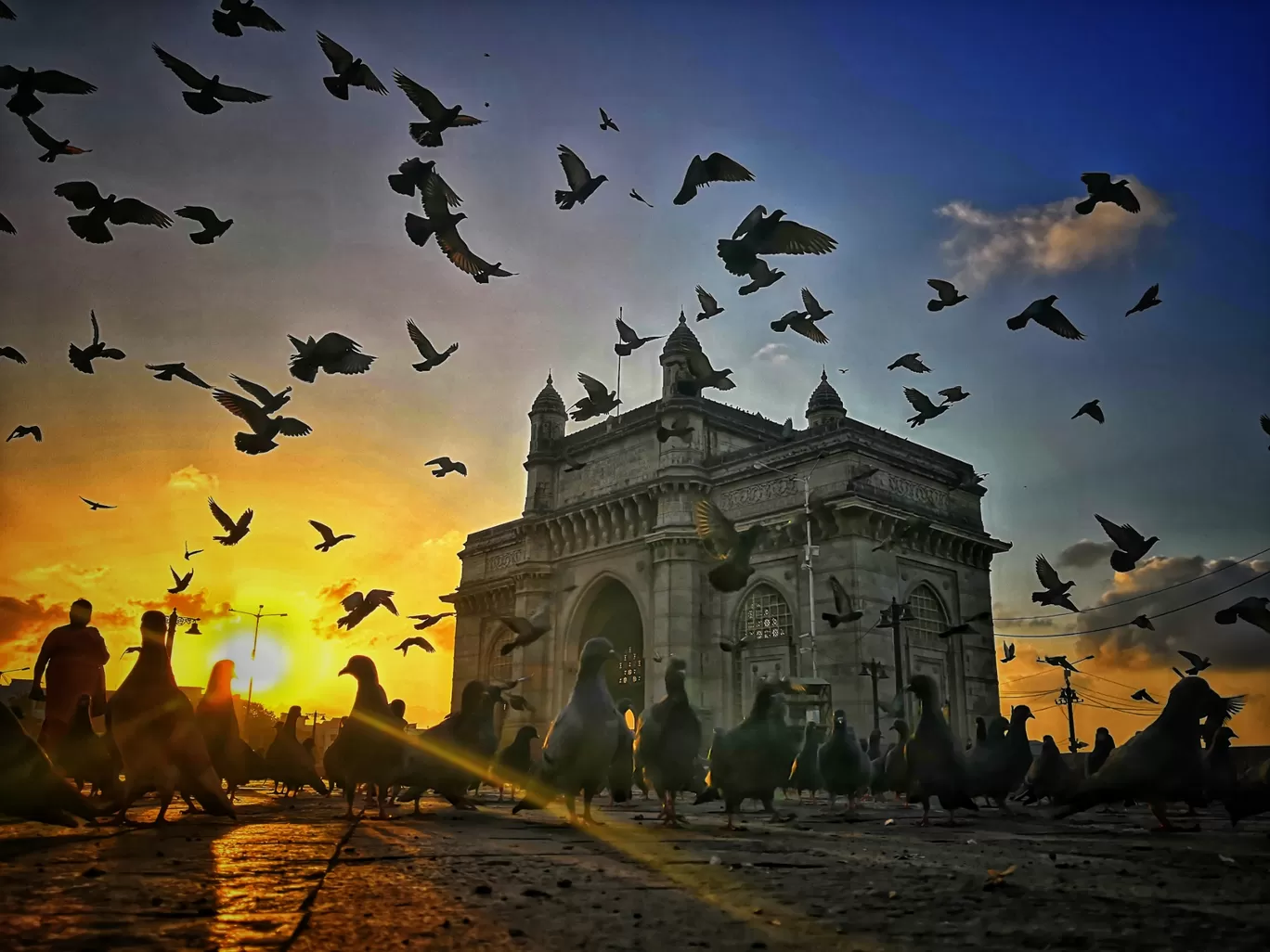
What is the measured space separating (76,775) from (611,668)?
2886cm

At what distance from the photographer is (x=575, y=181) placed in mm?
10359

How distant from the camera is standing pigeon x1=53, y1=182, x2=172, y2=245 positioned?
8047 millimetres

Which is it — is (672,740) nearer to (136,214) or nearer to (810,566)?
(136,214)

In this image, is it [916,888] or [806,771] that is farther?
[806,771]

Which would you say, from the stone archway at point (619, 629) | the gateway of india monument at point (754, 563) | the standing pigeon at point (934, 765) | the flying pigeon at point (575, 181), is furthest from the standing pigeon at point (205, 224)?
the stone archway at point (619, 629)

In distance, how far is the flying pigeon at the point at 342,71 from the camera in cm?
838

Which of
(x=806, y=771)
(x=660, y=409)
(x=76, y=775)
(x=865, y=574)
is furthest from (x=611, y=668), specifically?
(x=76, y=775)

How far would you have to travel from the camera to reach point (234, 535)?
12.1 m

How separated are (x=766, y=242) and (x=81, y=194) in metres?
6.92

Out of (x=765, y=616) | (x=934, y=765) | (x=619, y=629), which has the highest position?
(x=619, y=629)

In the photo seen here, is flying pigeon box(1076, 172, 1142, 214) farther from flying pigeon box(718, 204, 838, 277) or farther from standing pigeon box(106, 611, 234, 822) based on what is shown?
standing pigeon box(106, 611, 234, 822)

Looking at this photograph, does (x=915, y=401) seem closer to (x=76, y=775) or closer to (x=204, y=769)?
(x=204, y=769)

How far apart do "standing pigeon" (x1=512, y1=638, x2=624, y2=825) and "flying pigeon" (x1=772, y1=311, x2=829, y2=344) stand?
5.50 m

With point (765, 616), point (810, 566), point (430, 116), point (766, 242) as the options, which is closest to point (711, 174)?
point (766, 242)
